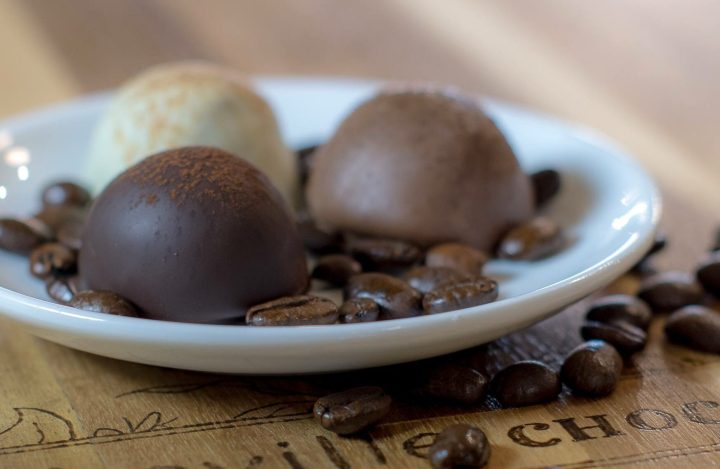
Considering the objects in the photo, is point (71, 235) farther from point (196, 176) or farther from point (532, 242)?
point (532, 242)

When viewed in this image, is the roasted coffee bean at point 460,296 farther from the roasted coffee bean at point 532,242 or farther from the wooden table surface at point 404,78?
the roasted coffee bean at point 532,242

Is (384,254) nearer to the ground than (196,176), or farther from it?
nearer to the ground

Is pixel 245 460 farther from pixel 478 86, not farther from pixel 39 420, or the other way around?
pixel 478 86

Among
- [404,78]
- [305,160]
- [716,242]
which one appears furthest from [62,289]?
[404,78]

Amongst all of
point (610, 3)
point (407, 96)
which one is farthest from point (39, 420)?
point (610, 3)

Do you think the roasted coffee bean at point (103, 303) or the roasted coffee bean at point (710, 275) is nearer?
the roasted coffee bean at point (103, 303)

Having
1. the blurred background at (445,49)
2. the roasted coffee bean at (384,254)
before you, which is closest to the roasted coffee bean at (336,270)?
the roasted coffee bean at (384,254)

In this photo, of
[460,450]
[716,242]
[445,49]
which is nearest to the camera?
[460,450]
